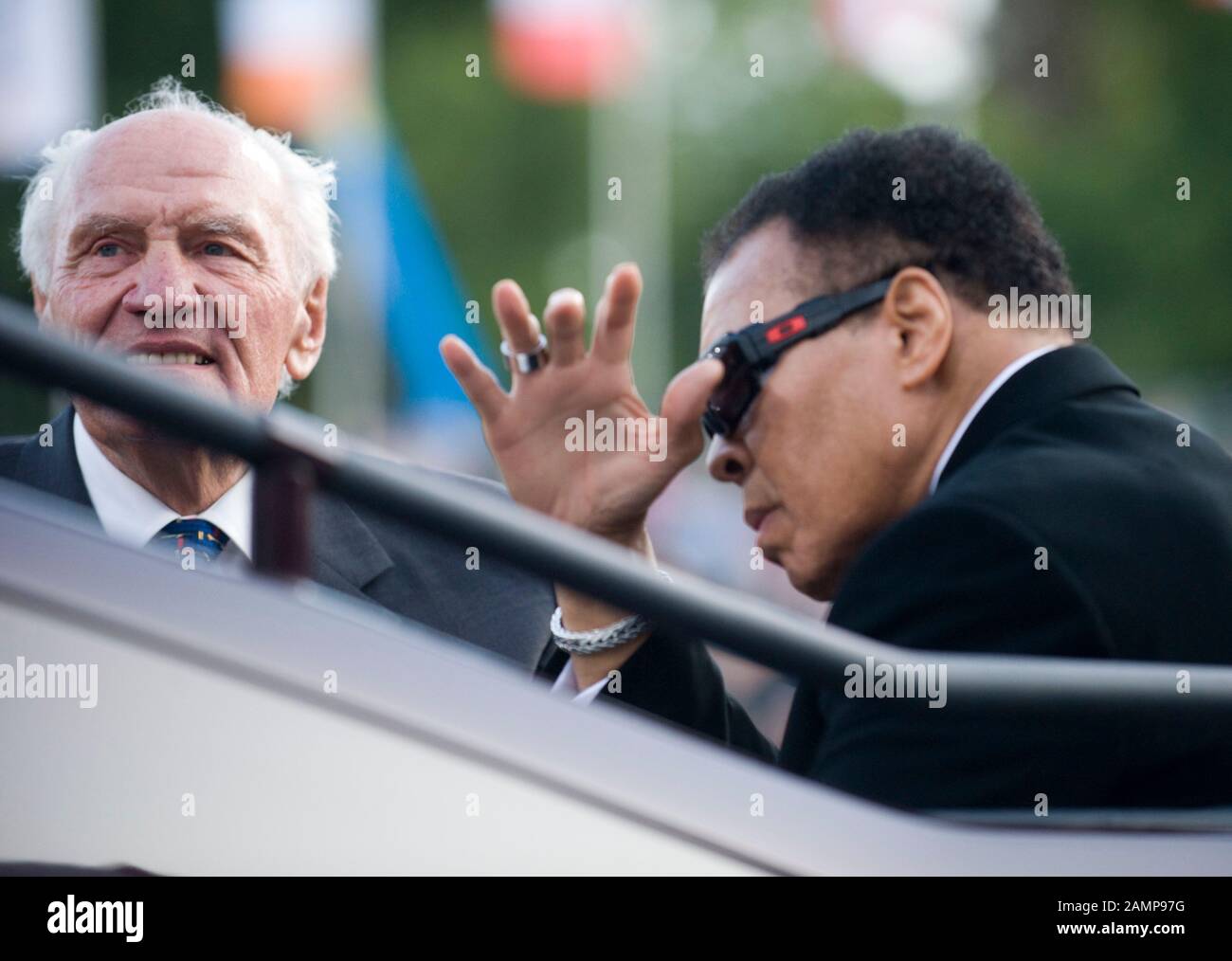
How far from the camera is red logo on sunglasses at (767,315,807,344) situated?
3.14 m

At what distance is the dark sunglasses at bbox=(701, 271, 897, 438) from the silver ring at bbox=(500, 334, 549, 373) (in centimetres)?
34

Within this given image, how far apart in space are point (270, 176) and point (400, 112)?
1120 inches

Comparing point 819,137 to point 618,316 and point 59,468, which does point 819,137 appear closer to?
point 59,468

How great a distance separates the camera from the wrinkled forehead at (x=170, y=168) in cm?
332

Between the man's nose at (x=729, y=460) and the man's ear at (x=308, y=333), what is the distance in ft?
3.15

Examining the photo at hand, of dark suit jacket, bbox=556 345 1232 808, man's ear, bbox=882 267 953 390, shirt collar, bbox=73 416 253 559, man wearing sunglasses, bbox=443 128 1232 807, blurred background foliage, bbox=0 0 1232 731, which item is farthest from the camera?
blurred background foliage, bbox=0 0 1232 731

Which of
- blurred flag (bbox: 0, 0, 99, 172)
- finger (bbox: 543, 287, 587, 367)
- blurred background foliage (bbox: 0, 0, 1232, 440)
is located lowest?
finger (bbox: 543, 287, 587, 367)

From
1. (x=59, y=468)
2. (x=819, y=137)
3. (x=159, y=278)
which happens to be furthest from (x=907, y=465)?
(x=819, y=137)

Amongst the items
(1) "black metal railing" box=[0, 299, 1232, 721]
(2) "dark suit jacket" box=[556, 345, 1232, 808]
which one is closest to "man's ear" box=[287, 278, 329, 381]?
(2) "dark suit jacket" box=[556, 345, 1232, 808]

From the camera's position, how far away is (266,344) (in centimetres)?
347

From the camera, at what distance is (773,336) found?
314 cm

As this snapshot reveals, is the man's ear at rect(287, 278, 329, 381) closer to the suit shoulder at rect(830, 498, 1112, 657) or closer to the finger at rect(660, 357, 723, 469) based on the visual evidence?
the finger at rect(660, 357, 723, 469)

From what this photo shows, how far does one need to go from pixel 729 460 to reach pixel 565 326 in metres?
0.63
